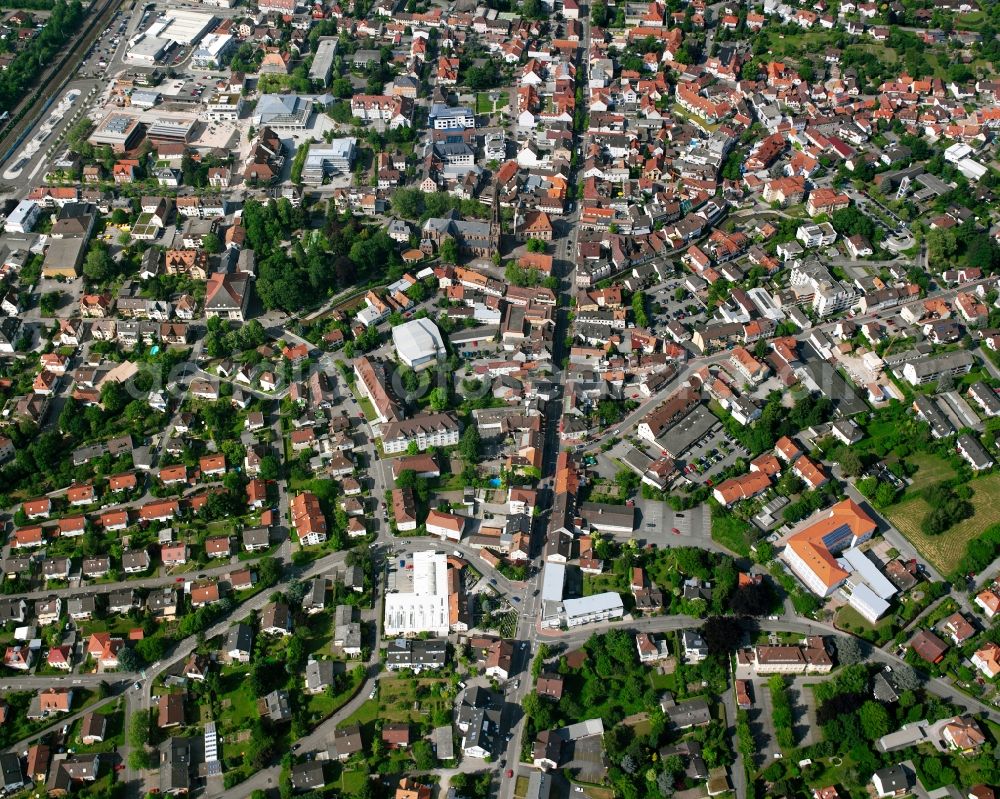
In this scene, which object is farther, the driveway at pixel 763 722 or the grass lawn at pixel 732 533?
the grass lawn at pixel 732 533

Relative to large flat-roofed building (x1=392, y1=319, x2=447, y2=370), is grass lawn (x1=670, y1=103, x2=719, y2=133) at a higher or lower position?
higher

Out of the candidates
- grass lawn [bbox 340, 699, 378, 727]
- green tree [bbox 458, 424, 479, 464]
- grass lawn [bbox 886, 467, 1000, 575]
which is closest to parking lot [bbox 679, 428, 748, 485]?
grass lawn [bbox 886, 467, 1000, 575]

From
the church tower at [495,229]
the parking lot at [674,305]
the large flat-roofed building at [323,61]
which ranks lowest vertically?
the parking lot at [674,305]

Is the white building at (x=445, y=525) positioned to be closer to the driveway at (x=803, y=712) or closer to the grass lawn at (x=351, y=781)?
the grass lawn at (x=351, y=781)

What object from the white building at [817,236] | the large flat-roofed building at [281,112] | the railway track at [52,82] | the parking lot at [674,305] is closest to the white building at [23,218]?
the railway track at [52,82]

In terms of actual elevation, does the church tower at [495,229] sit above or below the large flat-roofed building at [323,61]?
below

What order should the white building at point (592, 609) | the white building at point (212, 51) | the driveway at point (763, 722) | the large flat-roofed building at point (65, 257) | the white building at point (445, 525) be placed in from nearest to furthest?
the driveway at point (763, 722) → the white building at point (592, 609) → the white building at point (445, 525) → the large flat-roofed building at point (65, 257) → the white building at point (212, 51)

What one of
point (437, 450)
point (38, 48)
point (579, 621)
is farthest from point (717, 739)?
point (38, 48)

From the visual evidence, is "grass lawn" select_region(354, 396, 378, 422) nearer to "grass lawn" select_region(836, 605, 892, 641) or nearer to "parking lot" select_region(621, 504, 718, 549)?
"parking lot" select_region(621, 504, 718, 549)
